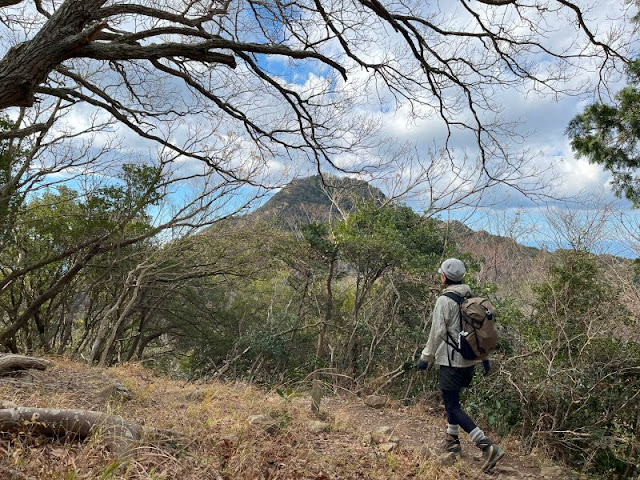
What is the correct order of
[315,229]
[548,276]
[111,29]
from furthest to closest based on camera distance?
[315,229]
[548,276]
[111,29]

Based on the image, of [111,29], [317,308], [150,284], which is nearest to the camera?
[111,29]

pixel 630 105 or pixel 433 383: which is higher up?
pixel 630 105

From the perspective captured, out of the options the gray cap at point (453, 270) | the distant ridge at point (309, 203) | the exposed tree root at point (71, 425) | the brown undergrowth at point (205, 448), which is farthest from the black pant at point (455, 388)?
the distant ridge at point (309, 203)

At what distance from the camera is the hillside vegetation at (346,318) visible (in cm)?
482

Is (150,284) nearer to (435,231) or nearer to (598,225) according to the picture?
(435,231)

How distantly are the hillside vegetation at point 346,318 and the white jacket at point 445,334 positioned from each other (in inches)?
33.9

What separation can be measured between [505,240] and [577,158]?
673 centimetres

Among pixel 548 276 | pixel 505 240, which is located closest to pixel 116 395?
pixel 548 276

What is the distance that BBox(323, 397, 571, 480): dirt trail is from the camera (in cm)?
420

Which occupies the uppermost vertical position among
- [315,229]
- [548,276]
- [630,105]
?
[630,105]

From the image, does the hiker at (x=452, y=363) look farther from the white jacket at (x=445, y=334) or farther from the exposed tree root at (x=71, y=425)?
the exposed tree root at (x=71, y=425)

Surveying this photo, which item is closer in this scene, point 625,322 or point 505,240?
point 625,322

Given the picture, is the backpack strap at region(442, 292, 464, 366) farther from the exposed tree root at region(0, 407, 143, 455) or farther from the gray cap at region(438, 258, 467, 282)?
the exposed tree root at region(0, 407, 143, 455)

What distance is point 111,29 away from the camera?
17.2ft
